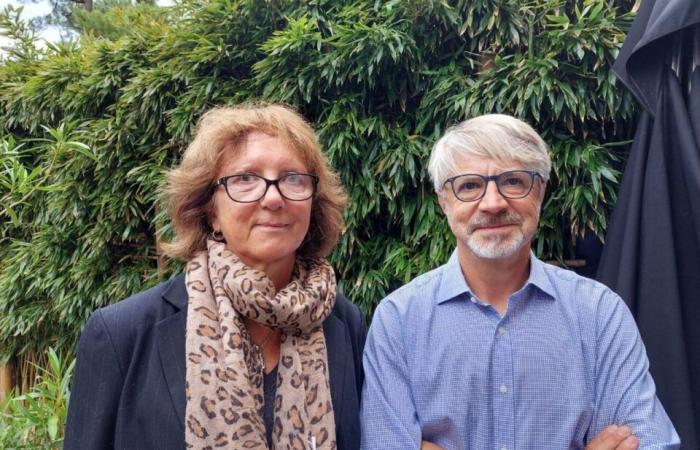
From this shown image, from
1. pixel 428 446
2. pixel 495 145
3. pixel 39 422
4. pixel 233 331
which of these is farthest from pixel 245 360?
pixel 39 422

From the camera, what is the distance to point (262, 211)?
63.8 inches

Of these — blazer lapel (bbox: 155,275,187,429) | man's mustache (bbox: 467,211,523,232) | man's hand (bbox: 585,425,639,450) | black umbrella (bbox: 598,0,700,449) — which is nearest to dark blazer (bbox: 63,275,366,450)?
blazer lapel (bbox: 155,275,187,429)

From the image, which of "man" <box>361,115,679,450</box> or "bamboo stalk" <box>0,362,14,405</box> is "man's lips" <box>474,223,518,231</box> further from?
"bamboo stalk" <box>0,362,14,405</box>

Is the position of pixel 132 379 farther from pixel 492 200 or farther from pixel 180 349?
pixel 492 200

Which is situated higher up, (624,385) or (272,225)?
(272,225)

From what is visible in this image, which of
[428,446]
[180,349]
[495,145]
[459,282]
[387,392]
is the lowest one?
[428,446]

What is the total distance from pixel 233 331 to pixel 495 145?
2.94 ft

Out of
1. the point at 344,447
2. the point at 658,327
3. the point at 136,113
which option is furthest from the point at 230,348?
the point at 136,113

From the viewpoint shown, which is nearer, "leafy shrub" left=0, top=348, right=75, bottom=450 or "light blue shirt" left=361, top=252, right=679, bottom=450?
"light blue shirt" left=361, top=252, right=679, bottom=450

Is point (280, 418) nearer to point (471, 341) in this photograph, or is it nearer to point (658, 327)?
point (471, 341)

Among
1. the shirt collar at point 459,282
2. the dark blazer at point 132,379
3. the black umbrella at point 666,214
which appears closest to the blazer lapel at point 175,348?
the dark blazer at point 132,379

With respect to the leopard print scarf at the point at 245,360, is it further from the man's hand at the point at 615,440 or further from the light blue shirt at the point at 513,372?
the man's hand at the point at 615,440

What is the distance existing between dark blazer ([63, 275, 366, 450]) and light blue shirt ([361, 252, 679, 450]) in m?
0.54

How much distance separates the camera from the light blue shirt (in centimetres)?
154
